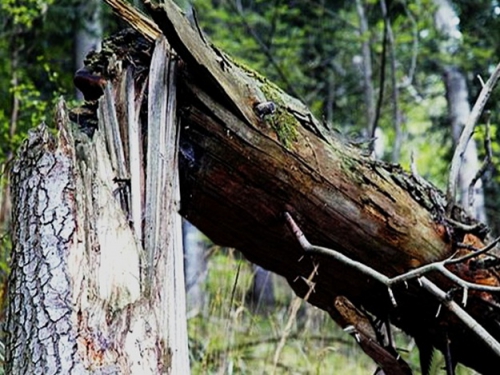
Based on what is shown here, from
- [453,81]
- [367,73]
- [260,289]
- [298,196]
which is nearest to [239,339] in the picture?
[260,289]

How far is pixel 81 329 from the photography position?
121 cm

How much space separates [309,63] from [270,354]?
495cm

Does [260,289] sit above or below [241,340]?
above

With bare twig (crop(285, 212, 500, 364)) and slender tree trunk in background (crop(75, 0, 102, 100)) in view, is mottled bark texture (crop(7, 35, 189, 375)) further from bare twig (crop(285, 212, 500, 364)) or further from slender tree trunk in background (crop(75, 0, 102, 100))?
slender tree trunk in background (crop(75, 0, 102, 100))

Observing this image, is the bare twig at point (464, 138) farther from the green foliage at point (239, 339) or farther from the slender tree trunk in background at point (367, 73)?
the slender tree trunk in background at point (367, 73)

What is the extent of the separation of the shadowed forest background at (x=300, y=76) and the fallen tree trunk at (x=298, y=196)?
0.64m

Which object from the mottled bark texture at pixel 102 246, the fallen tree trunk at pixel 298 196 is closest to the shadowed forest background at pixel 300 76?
the fallen tree trunk at pixel 298 196

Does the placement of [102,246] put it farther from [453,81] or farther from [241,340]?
[453,81]

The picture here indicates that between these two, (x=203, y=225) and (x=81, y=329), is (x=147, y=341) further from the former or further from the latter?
(x=203, y=225)

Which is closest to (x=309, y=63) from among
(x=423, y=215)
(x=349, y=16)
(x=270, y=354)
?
(x=349, y=16)

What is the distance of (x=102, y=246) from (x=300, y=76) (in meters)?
5.54

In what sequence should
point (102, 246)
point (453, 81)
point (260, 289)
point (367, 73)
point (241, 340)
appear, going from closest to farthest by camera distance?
1. point (102, 246)
2. point (241, 340)
3. point (260, 289)
4. point (367, 73)
5. point (453, 81)

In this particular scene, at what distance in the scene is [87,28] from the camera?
518 cm

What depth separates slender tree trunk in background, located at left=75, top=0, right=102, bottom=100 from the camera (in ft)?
16.9
